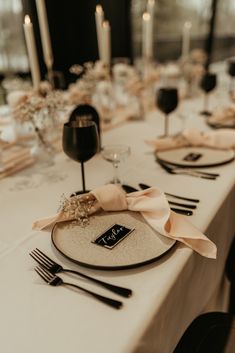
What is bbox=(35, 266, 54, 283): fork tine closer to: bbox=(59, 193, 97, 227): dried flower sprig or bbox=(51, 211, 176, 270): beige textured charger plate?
bbox=(51, 211, 176, 270): beige textured charger plate

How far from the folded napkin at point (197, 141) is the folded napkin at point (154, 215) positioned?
19.6 inches

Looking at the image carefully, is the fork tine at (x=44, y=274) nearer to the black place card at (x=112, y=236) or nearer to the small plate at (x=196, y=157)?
the black place card at (x=112, y=236)

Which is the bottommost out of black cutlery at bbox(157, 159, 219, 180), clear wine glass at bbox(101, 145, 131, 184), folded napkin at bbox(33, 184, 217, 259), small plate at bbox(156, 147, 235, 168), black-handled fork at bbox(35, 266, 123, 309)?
black cutlery at bbox(157, 159, 219, 180)

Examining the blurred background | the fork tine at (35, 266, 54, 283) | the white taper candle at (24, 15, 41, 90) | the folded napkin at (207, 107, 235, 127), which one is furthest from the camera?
the blurred background

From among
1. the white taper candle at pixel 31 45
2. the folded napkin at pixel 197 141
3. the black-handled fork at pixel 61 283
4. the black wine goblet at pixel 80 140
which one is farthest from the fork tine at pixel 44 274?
the white taper candle at pixel 31 45

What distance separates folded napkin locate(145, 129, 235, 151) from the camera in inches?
53.4

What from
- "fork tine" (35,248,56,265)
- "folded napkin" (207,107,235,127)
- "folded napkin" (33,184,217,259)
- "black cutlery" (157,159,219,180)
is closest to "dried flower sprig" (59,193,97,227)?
"folded napkin" (33,184,217,259)

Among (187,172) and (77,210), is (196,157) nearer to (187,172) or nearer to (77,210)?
(187,172)

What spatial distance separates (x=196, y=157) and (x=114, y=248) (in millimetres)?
647

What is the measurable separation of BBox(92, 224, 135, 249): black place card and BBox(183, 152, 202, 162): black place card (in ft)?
1.73

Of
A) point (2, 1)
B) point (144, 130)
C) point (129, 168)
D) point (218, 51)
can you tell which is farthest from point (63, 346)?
point (218, 51)

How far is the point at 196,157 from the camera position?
4.22 feet

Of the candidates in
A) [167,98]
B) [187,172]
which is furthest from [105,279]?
[167,98]

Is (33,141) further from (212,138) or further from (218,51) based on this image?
(218,51)
